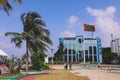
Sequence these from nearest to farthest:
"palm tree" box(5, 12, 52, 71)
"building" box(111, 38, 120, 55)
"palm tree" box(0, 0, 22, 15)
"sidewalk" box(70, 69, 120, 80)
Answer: "palm tree" box(0, 0, 22, 15), "sidewalk" box(70, 69, 120, 80), "palm tree" box(5, 12, 52, 71), "building" box(111, 38, 120, 55)

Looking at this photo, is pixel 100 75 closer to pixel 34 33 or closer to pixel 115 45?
pixel 34 33

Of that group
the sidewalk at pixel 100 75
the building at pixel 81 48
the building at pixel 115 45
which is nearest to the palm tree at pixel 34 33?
the sidewalk at pixel 100 75

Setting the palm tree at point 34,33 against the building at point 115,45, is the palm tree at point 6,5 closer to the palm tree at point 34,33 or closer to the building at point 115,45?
the palm tree at point 34,33

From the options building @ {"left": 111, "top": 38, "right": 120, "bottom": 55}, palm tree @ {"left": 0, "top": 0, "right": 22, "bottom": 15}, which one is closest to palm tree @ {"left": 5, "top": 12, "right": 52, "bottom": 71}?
palm tree @ {"left": 0, "top": 0, "right": 22, "bottom": 15}

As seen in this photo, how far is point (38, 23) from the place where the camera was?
39344 mm

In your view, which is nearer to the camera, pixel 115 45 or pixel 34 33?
A: pixel 34 33

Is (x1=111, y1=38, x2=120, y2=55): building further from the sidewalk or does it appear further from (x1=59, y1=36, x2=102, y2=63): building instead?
the sidewalk

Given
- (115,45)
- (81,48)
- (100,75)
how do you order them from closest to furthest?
(100,75), (81,48), (115,45)

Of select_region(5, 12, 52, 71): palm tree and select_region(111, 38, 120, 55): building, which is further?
select_region(111, 38, 120, 55): building

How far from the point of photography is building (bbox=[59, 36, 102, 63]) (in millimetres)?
112000

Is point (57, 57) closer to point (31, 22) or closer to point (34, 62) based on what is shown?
point (34, 62)

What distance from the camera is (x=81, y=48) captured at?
4471 inches

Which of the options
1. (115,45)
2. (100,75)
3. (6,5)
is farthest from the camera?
(115,45)

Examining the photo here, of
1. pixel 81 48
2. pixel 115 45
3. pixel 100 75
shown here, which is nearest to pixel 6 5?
pixel 100 75
